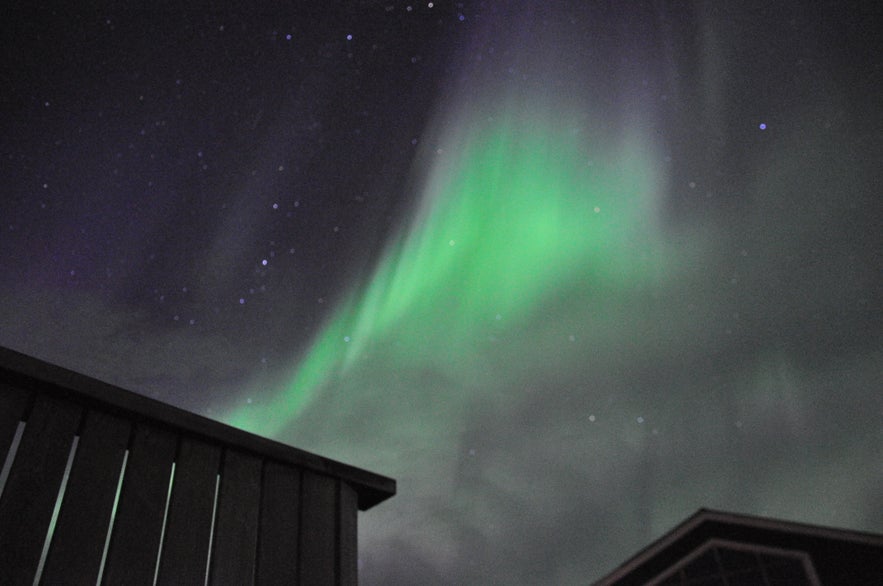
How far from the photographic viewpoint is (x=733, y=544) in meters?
11.9

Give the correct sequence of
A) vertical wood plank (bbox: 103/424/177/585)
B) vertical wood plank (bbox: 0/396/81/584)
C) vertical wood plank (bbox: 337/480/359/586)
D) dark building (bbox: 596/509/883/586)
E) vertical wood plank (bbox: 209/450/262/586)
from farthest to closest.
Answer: dark building (bbox: 596/509/883/586) < vertical wood plank (bbox: 337/480/359/586) < vertical wood plank (bbox: 209/450/262/586) < vertical wood plank (bbox: 103/424/177/585) < vertical wood plank (bbox: 0/396/81/584)

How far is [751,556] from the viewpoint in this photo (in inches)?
457

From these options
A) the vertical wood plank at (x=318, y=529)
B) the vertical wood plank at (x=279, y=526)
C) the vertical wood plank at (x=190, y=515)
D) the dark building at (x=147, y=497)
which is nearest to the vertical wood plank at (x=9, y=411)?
the dark building at (x=147, y=497)

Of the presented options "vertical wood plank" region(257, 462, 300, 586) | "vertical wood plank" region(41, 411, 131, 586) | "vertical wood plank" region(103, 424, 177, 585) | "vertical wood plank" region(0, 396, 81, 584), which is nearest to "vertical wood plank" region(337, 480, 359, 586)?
"vertical wood plank" region(257, 462, 300, 586)

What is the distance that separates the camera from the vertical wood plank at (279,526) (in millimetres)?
1828

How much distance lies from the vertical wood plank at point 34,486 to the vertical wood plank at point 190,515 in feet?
1.01

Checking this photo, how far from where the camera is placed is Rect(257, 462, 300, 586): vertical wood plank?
183cm

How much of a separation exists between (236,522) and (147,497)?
0.93 ft

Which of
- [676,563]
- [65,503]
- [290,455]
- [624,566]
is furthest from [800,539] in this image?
[65,503]

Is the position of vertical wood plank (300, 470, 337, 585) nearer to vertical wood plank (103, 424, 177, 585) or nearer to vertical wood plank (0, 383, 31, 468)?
vertical wood plank (103, 424, 177, 585)

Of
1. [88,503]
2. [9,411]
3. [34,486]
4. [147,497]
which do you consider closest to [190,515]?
[147,497]

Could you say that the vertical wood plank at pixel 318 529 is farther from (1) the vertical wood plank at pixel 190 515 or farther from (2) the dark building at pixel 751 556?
(2) the dark building at pixel 751 556

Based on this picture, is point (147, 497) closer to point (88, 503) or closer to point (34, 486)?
point (88, 503)

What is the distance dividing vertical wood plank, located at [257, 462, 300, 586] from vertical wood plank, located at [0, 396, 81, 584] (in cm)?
61
